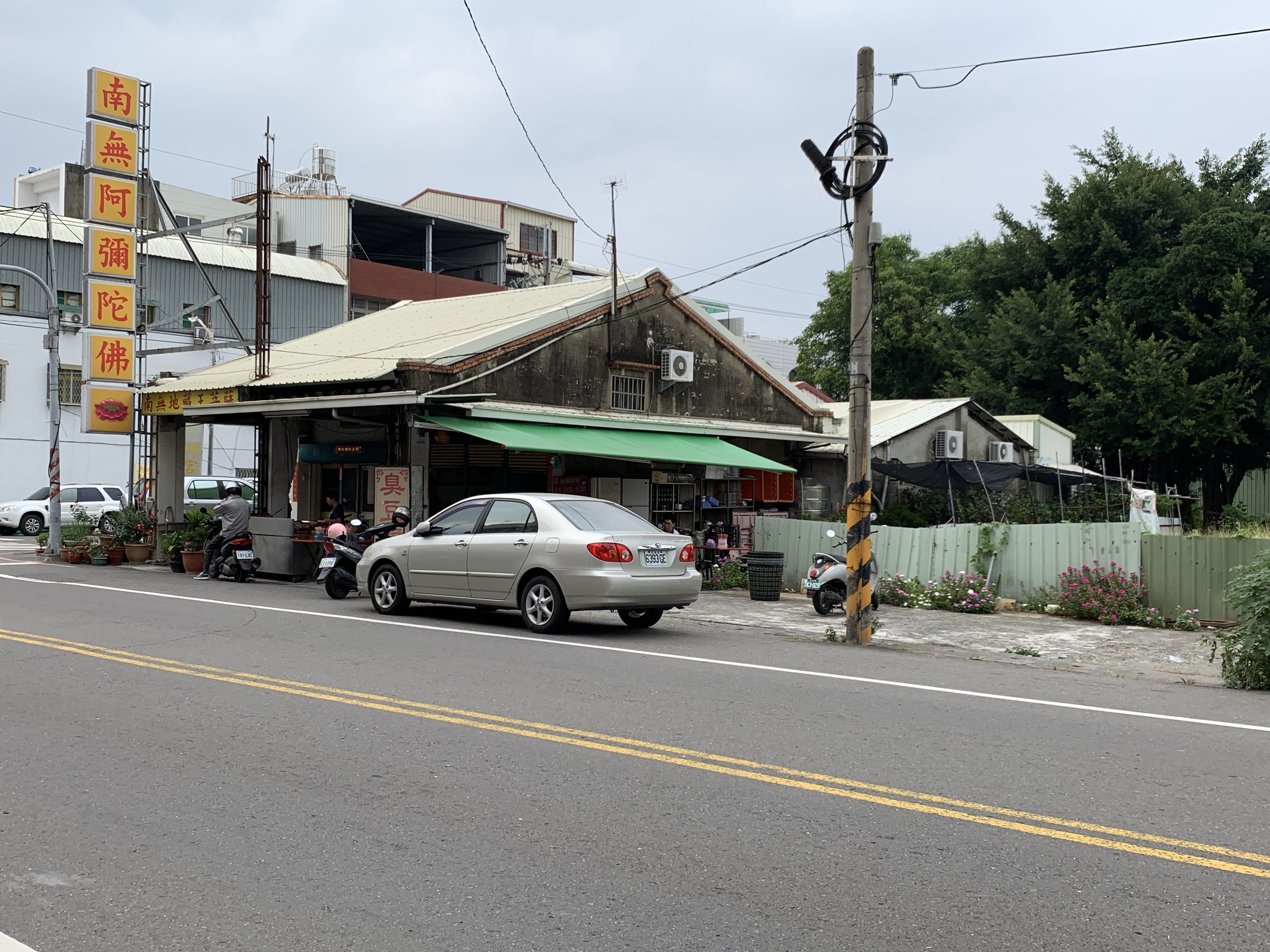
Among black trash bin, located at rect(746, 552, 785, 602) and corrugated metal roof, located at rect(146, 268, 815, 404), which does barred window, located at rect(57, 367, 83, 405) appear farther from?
black trash bin, located at rect(746, 552, 785, 602)

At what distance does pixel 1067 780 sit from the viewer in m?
6.36

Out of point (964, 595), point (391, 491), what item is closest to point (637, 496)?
point (391, 491)

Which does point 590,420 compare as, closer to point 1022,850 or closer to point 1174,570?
point 1174,570

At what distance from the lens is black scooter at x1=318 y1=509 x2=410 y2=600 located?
658 inches

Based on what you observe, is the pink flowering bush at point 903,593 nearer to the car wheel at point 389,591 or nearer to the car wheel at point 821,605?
the car wheel at point 821,605

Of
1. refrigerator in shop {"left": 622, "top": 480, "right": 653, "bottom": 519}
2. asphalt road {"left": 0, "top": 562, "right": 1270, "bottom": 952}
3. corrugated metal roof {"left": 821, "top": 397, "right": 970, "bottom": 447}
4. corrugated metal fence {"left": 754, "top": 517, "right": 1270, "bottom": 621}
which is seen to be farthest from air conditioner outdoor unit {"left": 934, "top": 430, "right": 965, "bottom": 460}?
asphalt road {"left": 0, "top": 562, "right": 1270, "bottom": 952}

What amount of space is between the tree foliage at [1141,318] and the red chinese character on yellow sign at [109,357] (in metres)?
25.6

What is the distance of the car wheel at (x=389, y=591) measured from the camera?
14383 mm

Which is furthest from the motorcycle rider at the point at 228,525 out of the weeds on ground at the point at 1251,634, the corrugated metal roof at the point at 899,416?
the weeds on ground at the point at 1251,634

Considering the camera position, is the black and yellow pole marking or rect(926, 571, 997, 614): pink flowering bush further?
rect(926, 571, 997, 614): pink flowering bush

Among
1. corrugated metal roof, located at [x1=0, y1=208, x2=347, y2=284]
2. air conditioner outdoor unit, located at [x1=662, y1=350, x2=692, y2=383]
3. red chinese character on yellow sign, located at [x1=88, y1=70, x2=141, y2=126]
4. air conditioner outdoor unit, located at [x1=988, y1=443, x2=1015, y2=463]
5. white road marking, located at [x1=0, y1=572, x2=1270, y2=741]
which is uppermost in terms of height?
corrugated metal roof, located at [x1=0, y1=208, x2=347, y2=284]

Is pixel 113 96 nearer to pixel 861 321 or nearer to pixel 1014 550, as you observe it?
pixel 861 321

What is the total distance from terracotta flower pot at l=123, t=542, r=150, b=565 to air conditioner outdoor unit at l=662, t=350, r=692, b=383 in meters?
11.7

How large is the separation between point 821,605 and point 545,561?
5170mm
